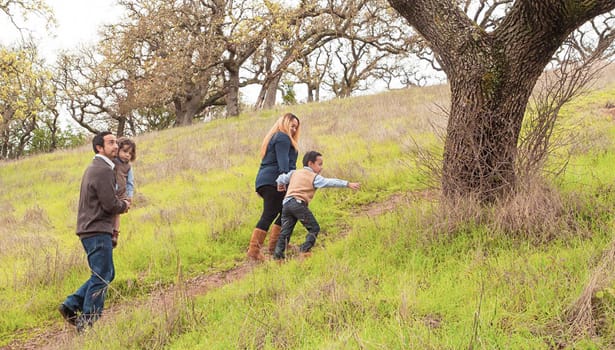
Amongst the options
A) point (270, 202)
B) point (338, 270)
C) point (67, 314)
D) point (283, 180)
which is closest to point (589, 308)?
point (338, 270)

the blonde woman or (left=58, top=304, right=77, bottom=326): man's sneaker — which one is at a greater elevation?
the blonde woman

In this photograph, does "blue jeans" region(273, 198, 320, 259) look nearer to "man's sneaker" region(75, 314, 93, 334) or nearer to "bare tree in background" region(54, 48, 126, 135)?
"man's sneaker" region(75, 314, 93, 334)

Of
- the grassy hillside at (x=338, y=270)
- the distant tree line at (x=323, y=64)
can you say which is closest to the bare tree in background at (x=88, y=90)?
the distant tree line at (x=323, y=64)

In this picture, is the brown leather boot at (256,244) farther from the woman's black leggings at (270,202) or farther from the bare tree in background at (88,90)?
the bare tree in background at (88,90)

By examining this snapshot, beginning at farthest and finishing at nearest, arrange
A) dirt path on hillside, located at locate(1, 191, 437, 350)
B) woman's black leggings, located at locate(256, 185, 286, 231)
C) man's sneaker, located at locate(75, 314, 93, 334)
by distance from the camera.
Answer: woman's black leggings, located at locate(256, 185, 286, 231), dirt path on hillside, located at locate(1, 191, 437, 350), man's sneaker, located at locate(75, 314, 93, 334)

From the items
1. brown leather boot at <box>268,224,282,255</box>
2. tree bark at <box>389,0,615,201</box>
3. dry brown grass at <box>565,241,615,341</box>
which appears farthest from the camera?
brown leather boot at <box>268,224,282,255</box>

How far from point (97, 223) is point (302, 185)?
243 cm

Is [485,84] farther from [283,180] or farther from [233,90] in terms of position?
[233,90]

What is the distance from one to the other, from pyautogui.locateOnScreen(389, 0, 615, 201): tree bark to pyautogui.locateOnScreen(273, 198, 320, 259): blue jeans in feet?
5.60

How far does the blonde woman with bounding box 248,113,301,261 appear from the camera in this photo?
589 cm

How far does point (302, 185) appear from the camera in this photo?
5.70 meters

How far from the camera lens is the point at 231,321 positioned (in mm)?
3812

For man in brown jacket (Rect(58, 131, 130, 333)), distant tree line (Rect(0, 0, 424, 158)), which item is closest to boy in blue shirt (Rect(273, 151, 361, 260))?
man in brown jacket (Rect(58, 131, 130, 333))

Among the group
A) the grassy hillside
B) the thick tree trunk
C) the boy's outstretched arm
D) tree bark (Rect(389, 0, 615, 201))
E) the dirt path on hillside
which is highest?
the thick tree trunk
